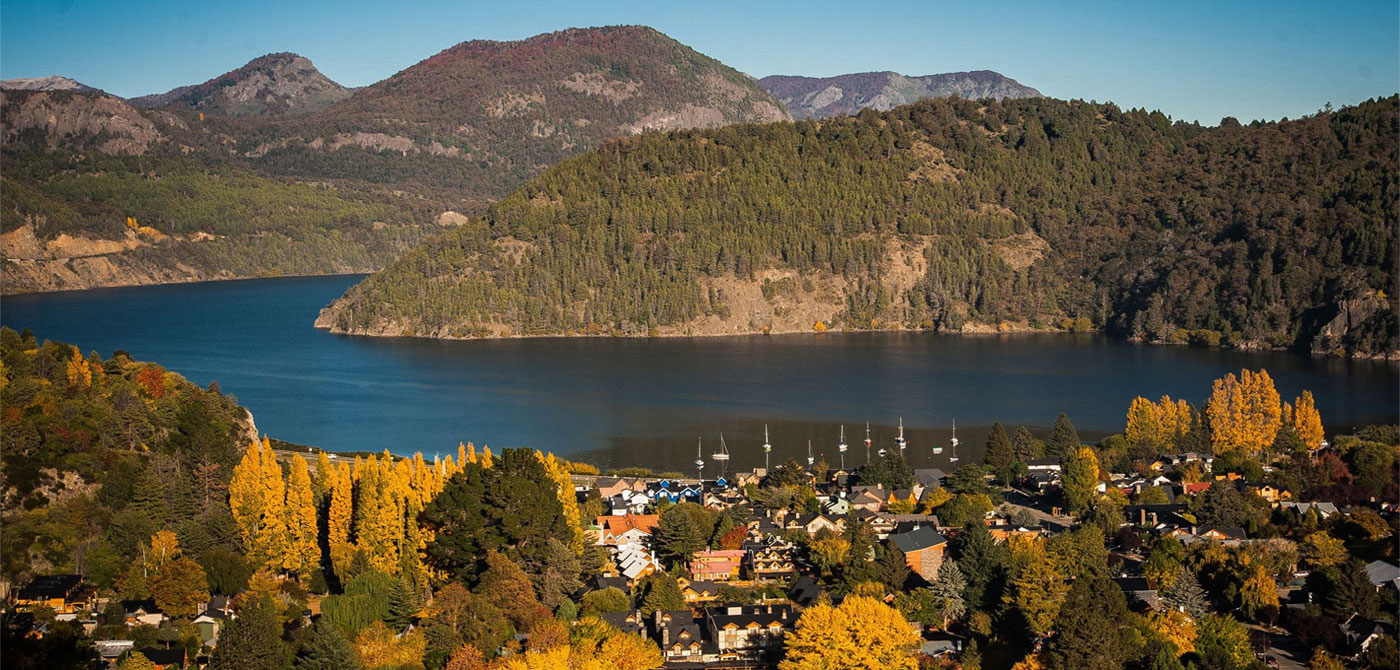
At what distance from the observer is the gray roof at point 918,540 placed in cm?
3406

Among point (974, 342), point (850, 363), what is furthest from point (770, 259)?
point (850, 363)

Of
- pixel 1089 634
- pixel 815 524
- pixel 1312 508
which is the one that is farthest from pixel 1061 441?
pixel 1089 634

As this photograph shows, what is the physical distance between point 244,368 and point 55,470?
44.1m

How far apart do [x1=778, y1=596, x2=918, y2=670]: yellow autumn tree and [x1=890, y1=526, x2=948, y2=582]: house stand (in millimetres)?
6471

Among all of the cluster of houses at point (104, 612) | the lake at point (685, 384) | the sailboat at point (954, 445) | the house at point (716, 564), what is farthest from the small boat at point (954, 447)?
the cluster of houses at point (104, 612)

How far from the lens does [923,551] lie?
33781mm

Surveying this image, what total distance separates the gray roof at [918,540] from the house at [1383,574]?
8.73 meters

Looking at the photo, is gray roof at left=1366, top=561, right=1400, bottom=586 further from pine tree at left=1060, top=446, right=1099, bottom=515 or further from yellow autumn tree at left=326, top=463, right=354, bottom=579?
yellow autumn tree at left=326, top=463, right=354, bottom=579

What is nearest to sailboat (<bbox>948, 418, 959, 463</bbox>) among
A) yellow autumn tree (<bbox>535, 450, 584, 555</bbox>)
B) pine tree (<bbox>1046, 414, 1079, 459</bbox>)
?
pine tree (<bbox>1046, 414, 1079, 459</bbox>)

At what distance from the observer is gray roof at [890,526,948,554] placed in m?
34.1

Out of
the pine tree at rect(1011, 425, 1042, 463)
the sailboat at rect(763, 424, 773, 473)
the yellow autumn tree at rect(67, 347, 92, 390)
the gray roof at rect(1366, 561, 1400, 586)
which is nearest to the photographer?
the gray roof at rect(1366, 561, 1400, 586)

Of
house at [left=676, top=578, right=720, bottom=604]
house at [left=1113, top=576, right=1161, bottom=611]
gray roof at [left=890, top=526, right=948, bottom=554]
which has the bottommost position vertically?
house at [left=676, top=578, right=720, bottom=604]

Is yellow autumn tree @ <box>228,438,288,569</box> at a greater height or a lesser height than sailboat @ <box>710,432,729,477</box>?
greater

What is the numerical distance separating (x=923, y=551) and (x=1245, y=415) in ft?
69.7
